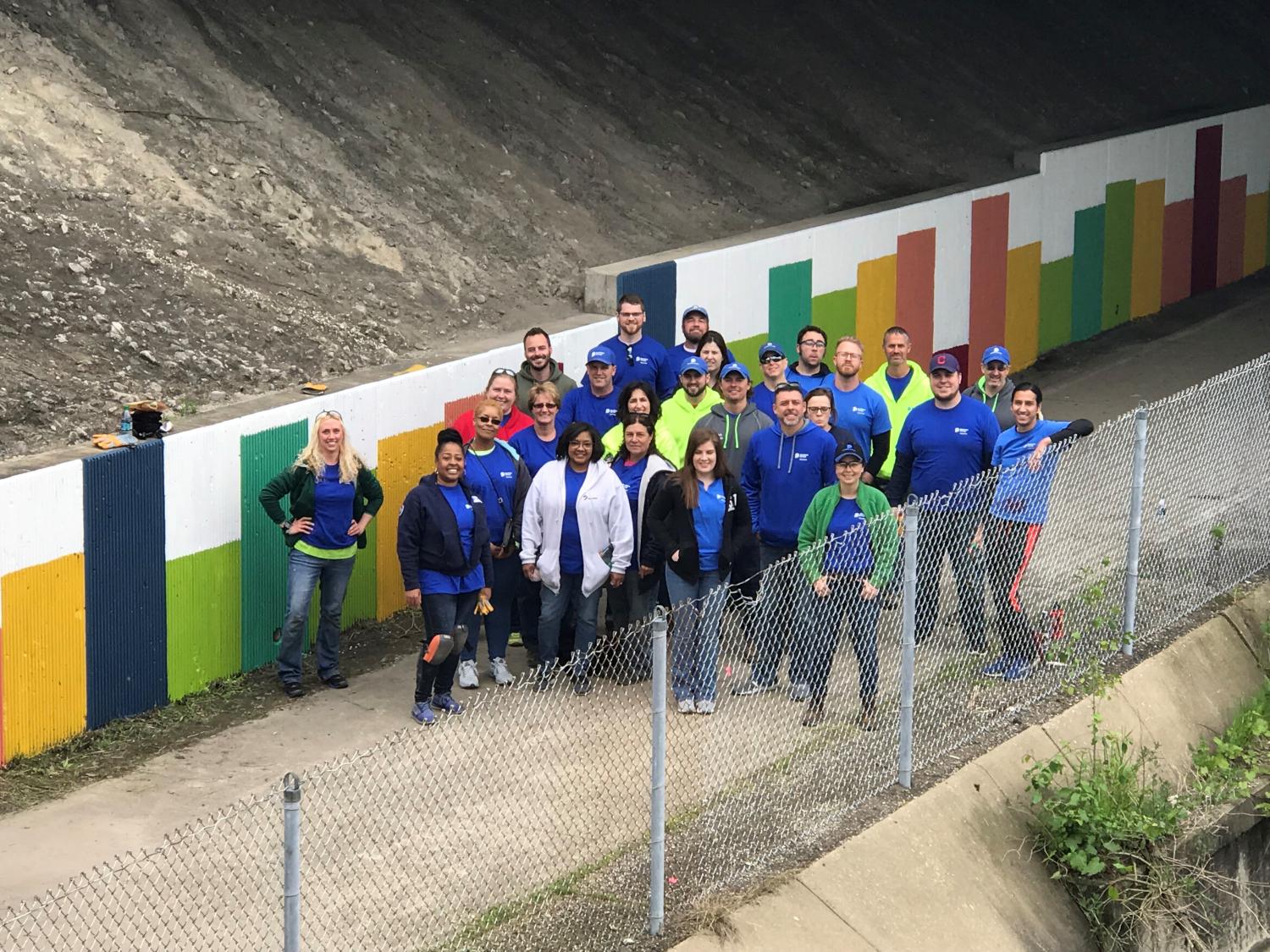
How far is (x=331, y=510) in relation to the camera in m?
10.9

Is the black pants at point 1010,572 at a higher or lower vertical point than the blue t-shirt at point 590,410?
lower

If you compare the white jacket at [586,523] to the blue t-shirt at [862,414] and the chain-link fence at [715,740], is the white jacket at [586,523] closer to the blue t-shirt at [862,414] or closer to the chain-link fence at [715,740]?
the chain-link fence at [715,740]

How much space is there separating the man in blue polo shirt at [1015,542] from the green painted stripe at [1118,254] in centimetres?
1033

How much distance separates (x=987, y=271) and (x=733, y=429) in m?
7.92

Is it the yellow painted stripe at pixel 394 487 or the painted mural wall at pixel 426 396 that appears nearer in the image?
the painted mural wall at pixel 426 396

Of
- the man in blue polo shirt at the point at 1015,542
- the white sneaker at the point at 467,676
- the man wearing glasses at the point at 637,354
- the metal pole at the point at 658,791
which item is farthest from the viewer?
the man wearing glasses at the point at 637,354

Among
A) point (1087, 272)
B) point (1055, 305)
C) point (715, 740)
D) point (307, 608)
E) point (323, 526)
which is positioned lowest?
point (1055, 305)

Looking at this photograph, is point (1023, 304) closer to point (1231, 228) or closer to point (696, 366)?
point (1231, 228)

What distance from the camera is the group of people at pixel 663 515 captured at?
10.1m

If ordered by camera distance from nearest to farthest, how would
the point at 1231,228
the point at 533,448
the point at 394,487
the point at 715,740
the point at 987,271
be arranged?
the point at 715,740 → the point at 533,448 → the point at 394,487 → the point at 987,271 → the point at 1231,228

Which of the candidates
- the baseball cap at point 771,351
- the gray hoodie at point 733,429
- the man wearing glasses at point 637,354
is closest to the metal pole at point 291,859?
the gray hoodie at point 733,429

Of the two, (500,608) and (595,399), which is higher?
(595,399)

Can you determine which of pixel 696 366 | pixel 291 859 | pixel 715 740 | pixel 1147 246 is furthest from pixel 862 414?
pixel 1147 246

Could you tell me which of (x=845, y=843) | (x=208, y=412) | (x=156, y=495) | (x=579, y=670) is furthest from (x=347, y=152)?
(x=845, y=843)
